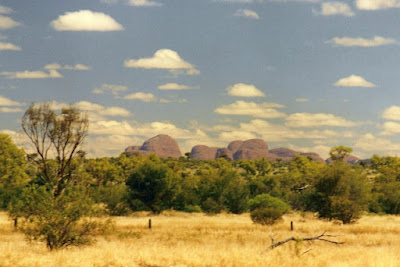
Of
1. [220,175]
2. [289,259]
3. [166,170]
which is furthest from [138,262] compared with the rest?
[220,175]

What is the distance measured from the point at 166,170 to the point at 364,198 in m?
25.4

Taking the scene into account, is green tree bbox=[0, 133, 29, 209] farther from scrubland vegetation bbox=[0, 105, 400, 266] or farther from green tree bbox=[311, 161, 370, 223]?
green tree bbox=[311, 161, 370, 223]

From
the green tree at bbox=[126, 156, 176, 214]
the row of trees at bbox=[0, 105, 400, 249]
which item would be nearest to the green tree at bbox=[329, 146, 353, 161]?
the row of trees at bbox=[0, 105, 400, 249]

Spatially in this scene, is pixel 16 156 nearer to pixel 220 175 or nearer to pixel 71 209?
pixel 220 175

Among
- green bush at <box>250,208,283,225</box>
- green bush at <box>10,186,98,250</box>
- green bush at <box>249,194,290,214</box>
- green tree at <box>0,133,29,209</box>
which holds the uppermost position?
green tree at <box>0,133,29,209</box>

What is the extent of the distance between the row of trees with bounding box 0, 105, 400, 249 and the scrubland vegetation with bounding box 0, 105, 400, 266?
0.09 metres

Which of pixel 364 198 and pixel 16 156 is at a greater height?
pixel 16 156

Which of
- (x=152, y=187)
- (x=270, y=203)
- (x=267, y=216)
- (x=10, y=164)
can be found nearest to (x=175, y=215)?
(x=152, y=187)

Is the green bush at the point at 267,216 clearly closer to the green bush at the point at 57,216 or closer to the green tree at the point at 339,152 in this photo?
the green bush at the point at 57,216

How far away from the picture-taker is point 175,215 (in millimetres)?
60531

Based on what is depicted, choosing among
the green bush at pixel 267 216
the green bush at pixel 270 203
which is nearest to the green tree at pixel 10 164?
the green bush at pixel 270 203

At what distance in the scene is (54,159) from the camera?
47.8 metres

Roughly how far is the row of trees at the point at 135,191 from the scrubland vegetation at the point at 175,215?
3.4 inches

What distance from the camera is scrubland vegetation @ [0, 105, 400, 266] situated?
17.7 m
